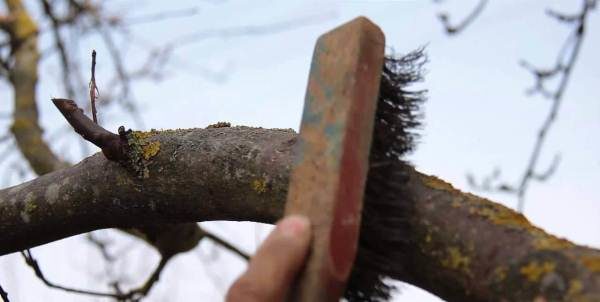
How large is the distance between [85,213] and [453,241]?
0.68 meters

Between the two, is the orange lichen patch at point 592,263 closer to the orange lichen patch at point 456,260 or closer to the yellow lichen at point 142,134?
the orange lichen patch at point 456,260

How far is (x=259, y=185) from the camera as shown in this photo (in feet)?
3.33

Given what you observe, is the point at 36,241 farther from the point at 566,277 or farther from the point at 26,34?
the point at 26,34

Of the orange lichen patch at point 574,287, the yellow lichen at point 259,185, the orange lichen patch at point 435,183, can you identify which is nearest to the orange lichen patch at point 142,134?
the yellow lichen at point 259,185

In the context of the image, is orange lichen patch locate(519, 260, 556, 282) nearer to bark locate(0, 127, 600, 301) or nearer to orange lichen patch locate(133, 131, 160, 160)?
bark locate(0, 127, 600, 301)

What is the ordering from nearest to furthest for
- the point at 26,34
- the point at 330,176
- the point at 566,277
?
the point at 566,277 < the point at 330,176 < the point at 26,34

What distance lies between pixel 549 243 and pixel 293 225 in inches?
11.7

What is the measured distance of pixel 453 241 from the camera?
839 mm

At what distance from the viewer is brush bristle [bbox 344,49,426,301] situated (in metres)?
0.88

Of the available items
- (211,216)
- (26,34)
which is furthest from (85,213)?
(26,34)

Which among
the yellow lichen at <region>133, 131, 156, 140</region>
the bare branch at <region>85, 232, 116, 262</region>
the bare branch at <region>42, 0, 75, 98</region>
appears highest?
the bare branch at <region>42, 0, 75, 98</region>

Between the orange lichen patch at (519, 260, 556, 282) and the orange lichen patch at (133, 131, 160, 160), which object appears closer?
the orange lichen patch at (519, 260, 556, 282)

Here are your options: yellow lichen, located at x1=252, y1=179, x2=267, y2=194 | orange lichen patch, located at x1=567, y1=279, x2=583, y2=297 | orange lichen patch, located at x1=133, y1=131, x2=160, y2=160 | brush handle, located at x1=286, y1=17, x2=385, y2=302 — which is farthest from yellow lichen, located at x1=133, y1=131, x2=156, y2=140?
orange lichen patch, located at x1=567, y1=279, x2=583, y2=297

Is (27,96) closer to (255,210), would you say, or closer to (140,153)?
(140,153)
